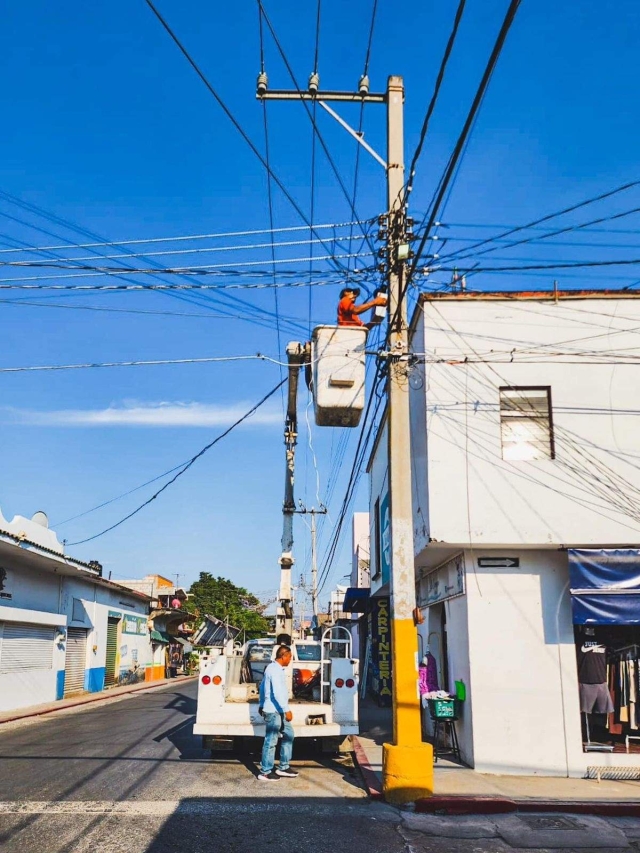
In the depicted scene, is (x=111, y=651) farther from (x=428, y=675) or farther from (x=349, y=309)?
(x=349, y=309)

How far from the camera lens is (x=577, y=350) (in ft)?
38.0

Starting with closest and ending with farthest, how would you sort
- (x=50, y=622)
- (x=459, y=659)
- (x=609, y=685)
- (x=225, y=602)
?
(x=609, y=685) → (x=459, y=659) → (x=50, y=622) → (x=225, y=602)

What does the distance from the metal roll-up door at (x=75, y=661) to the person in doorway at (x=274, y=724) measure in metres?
19.4

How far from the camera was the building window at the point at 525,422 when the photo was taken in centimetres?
1147

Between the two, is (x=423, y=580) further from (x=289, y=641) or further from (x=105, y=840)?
(x=105, y=840)

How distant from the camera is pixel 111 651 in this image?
33.6 m

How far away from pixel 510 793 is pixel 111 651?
27962 millimetres

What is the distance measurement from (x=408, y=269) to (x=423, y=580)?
24.2ft

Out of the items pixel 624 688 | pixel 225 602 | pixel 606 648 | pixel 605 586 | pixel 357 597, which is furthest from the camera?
pixel 225 602

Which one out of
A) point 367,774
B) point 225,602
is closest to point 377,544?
point 367,774

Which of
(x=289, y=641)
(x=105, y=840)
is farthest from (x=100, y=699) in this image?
(x=105, y=840)

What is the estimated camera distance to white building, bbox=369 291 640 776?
34.8 feet

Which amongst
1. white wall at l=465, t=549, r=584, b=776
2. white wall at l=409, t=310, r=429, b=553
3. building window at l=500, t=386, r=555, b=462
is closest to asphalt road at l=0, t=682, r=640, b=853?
white wall at l=465, t=549, r=584, b=776

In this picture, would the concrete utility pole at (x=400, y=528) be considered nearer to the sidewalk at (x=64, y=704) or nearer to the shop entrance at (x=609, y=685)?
the shop entrance at (x=609, y=685)
